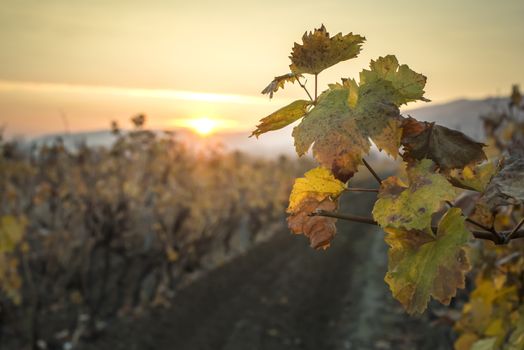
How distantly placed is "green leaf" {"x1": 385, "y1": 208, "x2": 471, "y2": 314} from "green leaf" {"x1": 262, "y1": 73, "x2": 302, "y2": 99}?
0.34 meters

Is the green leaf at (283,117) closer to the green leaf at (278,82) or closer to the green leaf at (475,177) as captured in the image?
the green leaf at (278,82)

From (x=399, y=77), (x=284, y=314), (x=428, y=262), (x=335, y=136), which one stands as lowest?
(x=284, y=314)

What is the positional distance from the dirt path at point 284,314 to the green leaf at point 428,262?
6.37m

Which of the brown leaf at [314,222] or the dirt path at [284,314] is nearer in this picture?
the brown leaf at [314,222]

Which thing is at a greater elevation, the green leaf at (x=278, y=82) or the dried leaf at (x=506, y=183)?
the green leaf at (x=278, y=82)

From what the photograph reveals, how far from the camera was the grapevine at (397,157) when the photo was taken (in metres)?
0.83

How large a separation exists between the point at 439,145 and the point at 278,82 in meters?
0.33

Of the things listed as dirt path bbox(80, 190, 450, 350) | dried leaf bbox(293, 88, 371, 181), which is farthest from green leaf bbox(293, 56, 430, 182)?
dirt path bbox(80, 190, 450, 350)

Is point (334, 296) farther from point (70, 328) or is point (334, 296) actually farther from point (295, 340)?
point (70, 328)

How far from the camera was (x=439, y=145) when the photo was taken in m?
0.90

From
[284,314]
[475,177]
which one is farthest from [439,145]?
[284,314]

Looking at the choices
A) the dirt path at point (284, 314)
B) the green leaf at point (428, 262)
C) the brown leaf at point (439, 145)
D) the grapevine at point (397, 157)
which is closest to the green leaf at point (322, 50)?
the grapevine at point (397, 157)

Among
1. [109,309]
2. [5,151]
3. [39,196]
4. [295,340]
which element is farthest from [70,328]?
[295,340]

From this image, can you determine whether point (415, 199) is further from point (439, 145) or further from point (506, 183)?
point (506, 183)
